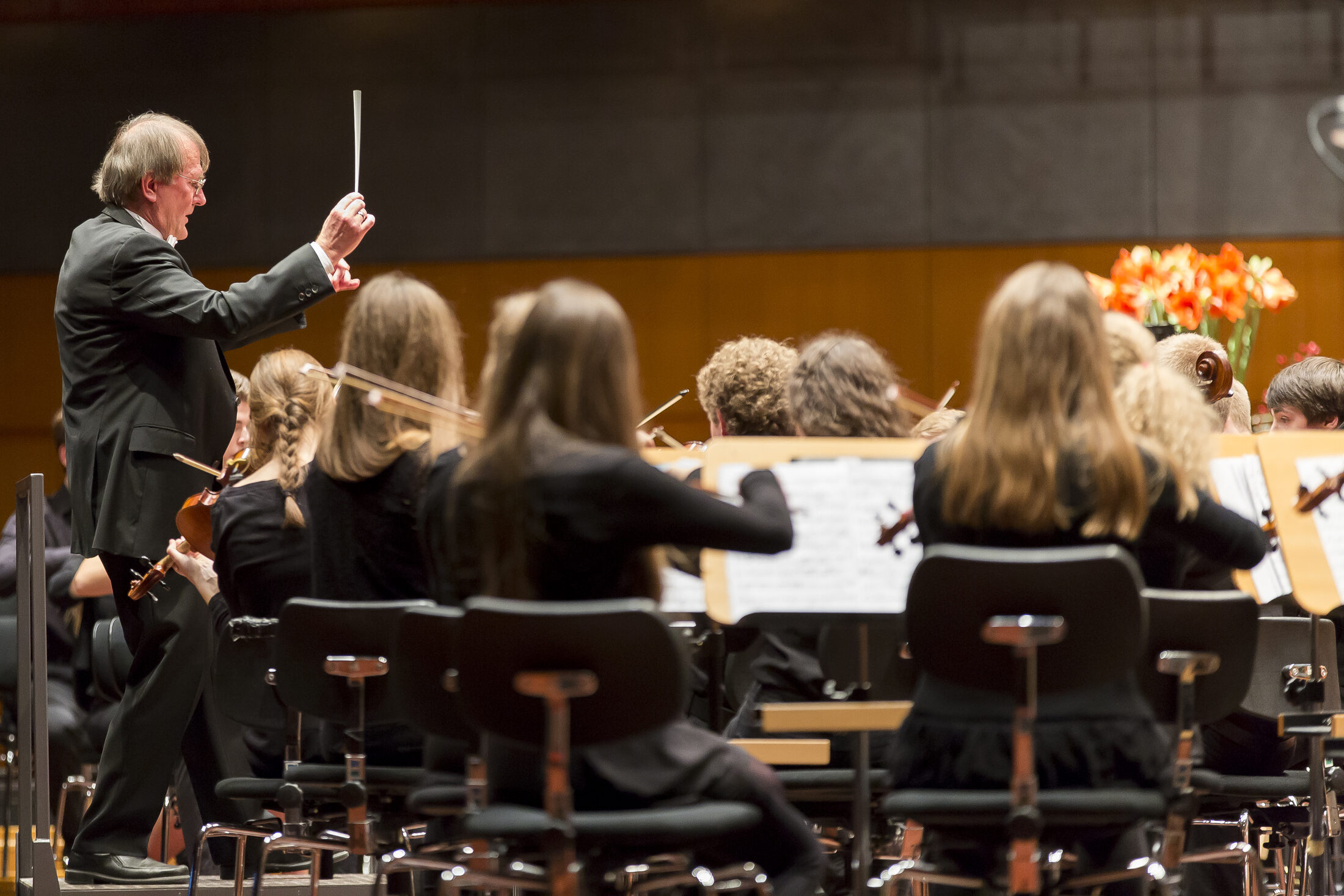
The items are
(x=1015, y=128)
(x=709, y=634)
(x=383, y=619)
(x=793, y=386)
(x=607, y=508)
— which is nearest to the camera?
(x=607, y=508)

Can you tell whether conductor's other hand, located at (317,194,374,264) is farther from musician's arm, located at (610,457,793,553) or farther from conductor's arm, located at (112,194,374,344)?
musician's arm, located at (610,457,793,553)

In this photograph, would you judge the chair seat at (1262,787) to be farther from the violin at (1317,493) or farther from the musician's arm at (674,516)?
the musician's arm at (674,516)

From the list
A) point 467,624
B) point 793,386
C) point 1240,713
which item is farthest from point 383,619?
point 1240,713

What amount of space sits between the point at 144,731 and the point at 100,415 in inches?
25.8

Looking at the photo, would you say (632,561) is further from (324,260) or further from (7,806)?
(7,806)

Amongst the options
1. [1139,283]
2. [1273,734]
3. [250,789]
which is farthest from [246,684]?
[1139,283]

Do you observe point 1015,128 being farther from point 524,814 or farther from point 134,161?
point 524,814

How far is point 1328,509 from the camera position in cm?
251

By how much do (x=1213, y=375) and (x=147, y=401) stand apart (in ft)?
7.53

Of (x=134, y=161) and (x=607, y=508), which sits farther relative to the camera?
(x=134, y=161)

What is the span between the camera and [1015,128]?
672 centimetres

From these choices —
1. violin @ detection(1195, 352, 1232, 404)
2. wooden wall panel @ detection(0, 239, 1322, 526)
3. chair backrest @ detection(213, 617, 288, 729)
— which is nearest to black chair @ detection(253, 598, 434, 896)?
chair backrest @ detection(213, 617, 288, 729)

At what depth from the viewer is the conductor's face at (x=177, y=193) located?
3.25 meters

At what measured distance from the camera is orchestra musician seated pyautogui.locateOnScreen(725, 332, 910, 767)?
2.82 meters
